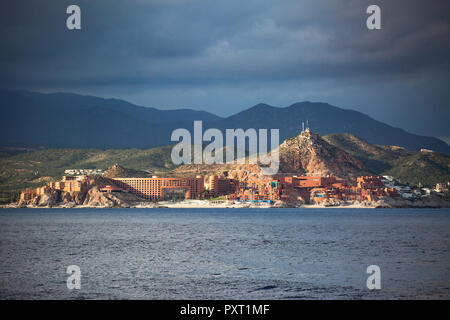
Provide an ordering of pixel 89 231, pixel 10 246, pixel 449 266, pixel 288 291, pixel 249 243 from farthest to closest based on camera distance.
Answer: pixel 89 231 < pixel 249 243 < pixel 10 246 < pixel 449 266 < pixel 288 291

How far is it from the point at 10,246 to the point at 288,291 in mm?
46793

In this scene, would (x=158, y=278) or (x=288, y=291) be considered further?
(x=158, y=278)

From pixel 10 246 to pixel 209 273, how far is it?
118 feet

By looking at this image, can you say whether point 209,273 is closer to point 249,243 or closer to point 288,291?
point 288,291
